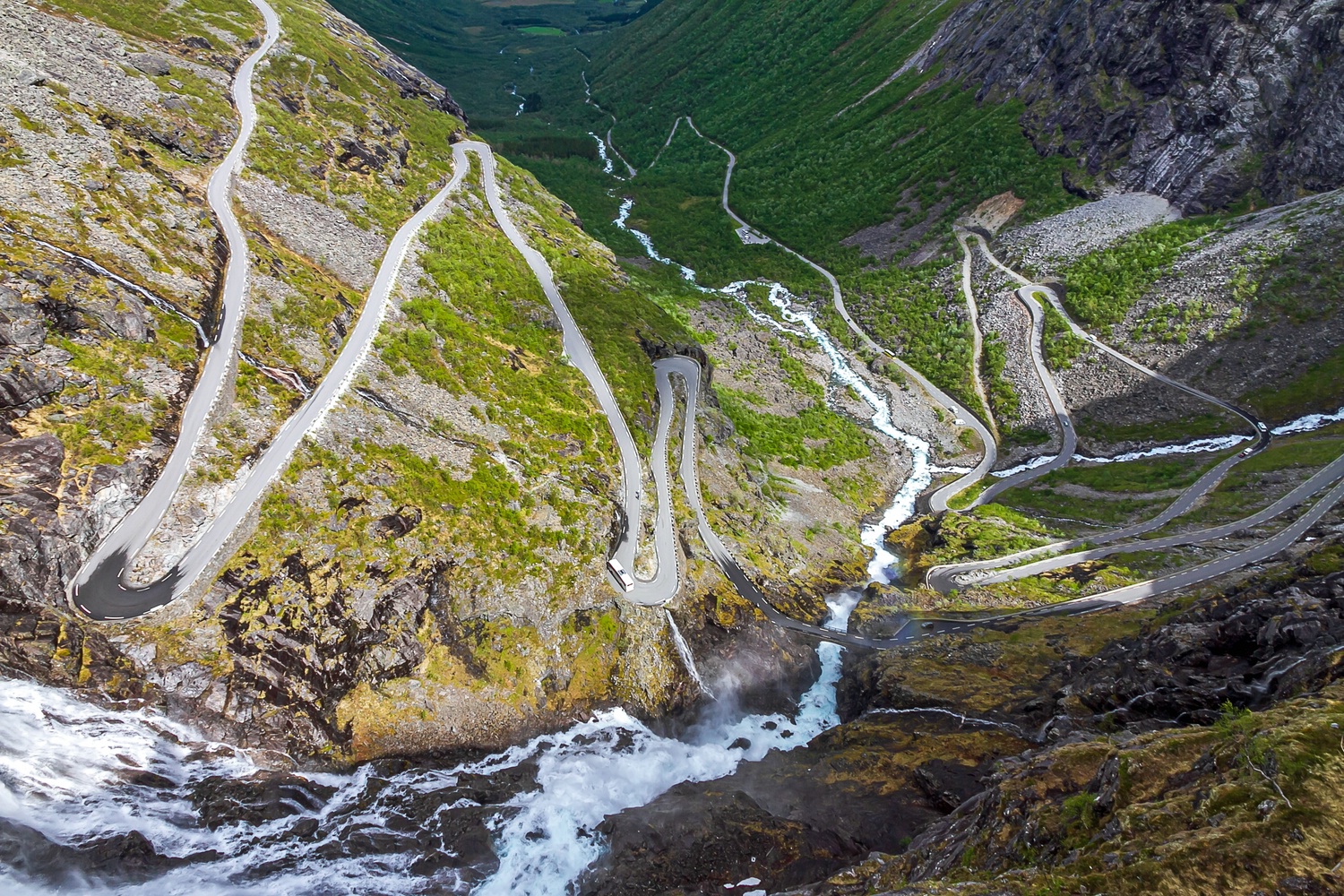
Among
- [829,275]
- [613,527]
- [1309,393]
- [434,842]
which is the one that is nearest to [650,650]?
[613,527]

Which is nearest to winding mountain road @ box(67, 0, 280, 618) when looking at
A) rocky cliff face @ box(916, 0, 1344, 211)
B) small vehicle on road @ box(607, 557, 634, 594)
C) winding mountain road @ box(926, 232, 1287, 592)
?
small vehicle on road @ box(607, 557, 634, 594)

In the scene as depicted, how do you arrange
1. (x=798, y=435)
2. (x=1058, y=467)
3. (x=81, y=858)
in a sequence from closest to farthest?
(x=81, y=858) → (x=1058, y=467) → (x=798, y=435)

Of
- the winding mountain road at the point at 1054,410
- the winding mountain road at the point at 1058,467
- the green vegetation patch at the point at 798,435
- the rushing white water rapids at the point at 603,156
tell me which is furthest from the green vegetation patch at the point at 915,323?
the rushing white water rapids at the point at 603,156

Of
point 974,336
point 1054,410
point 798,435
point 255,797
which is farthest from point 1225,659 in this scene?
point 974,336

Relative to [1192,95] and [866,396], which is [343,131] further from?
[1192,95]

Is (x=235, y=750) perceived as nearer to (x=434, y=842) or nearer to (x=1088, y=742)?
(x=434, y=842)

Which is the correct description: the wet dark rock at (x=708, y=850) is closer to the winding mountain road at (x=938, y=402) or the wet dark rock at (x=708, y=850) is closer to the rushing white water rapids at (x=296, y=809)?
the rushing white water rapids at (x=296, y=809)
